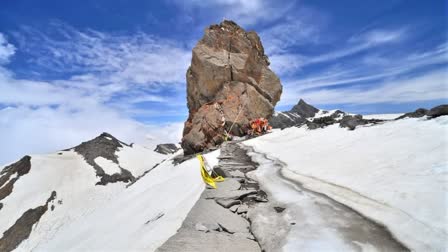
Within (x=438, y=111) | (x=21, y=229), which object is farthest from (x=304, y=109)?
(x=438, y=111)

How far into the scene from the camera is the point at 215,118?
3020cm

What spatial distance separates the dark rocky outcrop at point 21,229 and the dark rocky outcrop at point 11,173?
301 inches

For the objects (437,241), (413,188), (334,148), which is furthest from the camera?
(334,148)

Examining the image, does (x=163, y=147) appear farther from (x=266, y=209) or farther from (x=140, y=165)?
(x=266, y=209)

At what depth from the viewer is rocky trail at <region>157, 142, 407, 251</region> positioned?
3.92 meters

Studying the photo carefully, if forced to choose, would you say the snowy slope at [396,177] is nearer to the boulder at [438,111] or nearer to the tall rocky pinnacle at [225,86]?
the boulder at [438,111]

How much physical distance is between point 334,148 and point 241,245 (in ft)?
25.4

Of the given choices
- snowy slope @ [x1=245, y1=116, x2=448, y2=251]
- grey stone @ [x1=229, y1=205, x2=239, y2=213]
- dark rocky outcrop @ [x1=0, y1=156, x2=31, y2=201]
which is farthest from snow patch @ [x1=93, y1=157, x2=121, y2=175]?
grey stone @ [x1=229, y1=205, x2=239, y2=213]

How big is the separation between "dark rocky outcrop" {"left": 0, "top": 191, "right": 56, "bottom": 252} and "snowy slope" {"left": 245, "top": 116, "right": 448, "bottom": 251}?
38062mm

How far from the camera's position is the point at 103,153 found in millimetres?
61500

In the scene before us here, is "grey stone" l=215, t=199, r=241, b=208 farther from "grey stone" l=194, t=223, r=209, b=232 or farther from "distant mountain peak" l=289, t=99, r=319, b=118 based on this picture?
"distant mountain peak" l=289, t=99, r=319, b=118

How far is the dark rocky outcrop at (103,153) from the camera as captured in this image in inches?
2058

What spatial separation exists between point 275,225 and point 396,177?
284cm

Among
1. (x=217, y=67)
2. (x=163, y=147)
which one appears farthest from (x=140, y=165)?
(x=163, y=147)
